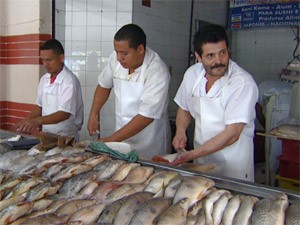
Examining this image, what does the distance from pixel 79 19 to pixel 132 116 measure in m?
1.79

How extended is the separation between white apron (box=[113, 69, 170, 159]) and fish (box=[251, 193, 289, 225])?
1995mm

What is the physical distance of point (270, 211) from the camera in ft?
4.98

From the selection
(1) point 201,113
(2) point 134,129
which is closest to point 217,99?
(1) point 201,113

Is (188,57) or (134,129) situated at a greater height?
(188,57)

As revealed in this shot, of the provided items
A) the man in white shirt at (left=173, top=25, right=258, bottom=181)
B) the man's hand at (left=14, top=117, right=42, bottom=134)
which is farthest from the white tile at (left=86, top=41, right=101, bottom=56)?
the man in white shirt at (left=173, top=25, right=258, bottom=181)

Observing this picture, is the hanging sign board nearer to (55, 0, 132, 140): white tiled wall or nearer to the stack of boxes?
(55, 0, 132, 140): white tiled wall

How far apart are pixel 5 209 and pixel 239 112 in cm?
159

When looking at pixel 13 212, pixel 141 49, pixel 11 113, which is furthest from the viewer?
pixel 11 113

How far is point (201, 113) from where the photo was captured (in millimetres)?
2977

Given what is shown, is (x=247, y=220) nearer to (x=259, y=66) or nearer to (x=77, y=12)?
(x=77, y=12)

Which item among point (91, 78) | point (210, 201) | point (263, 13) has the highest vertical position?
point (263, 13)

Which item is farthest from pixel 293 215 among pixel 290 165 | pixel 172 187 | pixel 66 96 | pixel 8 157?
pixel 66 96

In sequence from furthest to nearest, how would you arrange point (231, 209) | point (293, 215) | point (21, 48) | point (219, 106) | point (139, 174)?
point (21, 48) < point (219, 106) < point (139, 174) < point (231, 209) < point (293, 215)

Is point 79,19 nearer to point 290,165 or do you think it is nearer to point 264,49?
point 290,165
